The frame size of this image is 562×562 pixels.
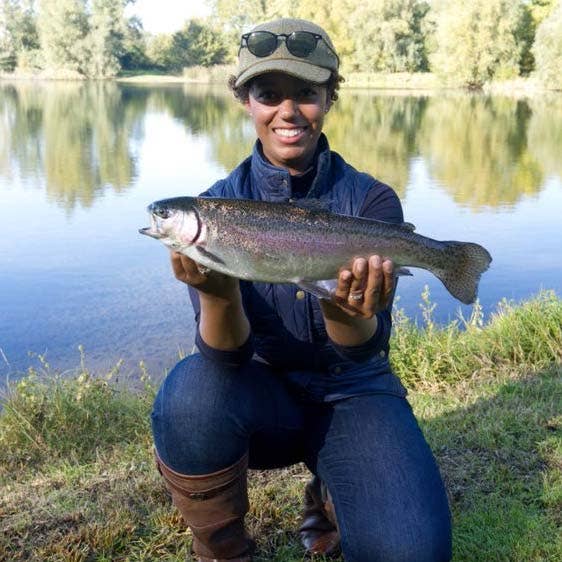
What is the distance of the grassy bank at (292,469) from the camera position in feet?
10.5

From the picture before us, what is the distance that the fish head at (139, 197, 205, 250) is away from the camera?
2.57 meters

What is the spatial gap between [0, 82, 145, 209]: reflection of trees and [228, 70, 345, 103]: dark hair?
12.8 m

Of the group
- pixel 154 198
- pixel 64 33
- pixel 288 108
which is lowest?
pixel 64 33

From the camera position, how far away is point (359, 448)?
2902mm

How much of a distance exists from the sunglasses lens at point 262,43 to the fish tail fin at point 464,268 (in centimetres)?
116

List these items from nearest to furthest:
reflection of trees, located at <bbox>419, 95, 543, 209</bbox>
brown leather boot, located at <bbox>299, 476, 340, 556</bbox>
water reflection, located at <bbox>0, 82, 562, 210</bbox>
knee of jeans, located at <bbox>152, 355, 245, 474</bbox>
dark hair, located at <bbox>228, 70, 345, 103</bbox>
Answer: knee of jeans, located at <bbox>152, 355, 245, 474</bbox>, brown leather boot, located at <bbox>299, 476, 340, 556</bbox>, dark hair, located at <bbox>228, 70, 345, 103</bbox>, reflection of trees, located at <bbox>419, 95, 543, 209</bbox>, water reflection, located at <bbox>0, 82, 562, 210</bbox>

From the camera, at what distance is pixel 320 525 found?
324 cm

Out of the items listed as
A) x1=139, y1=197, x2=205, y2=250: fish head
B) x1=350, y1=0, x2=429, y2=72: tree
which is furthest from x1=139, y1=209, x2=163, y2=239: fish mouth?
x1=350, y1=0, x2=429, y2=72: tree

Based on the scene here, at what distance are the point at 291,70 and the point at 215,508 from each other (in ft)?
6.10

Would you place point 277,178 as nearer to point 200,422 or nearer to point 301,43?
point 301,43

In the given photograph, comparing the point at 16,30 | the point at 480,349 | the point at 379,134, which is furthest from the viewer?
the point at 16,30

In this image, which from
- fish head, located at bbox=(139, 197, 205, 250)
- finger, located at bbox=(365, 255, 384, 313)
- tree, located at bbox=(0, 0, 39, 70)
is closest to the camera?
fish head, located at bbox=(139, 197, 205, 250)

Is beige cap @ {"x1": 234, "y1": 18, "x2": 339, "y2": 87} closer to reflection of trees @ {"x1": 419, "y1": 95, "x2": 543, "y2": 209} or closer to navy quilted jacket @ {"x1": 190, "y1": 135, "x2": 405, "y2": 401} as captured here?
navy quilted jacket @ {"x1": 190, "y1": 135, "x2": 405, "y2": 401}

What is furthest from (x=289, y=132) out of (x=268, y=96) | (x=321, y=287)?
(x=321, y=287)
